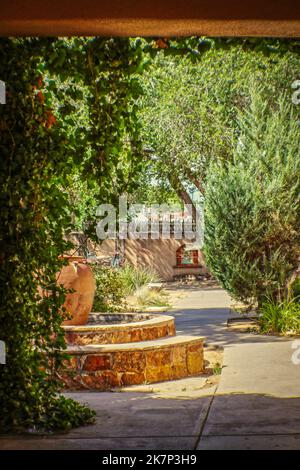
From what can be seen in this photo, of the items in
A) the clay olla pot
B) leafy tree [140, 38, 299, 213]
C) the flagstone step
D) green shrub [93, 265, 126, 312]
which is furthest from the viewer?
leafy tree [140, 38, 299, 213]

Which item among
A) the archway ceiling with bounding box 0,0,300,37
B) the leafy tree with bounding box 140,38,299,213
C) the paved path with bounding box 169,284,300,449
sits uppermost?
the leafy tree with bounding box 140,38,299,213

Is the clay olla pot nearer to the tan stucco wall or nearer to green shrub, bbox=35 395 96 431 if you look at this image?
green shrub, bbox=35 395 96 431

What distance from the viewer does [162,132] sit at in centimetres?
2211

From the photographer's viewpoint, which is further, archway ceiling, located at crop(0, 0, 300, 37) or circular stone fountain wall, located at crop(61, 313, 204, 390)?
circular stone fountain wall, located at crop(61, 313, 204, 390)

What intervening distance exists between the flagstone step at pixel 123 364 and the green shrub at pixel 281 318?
3.10 m

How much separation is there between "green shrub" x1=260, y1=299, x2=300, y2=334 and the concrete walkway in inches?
69.0

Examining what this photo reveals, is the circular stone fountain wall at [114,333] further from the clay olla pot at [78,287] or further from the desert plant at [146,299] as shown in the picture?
the desert plant at [146,299]

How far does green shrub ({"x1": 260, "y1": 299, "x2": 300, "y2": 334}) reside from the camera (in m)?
11.3

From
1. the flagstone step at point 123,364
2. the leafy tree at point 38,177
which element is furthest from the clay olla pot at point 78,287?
the leafy tree at point 38,177

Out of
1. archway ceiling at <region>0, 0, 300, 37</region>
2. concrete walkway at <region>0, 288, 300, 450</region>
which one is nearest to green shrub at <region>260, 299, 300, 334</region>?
concrete walkway at <region>0, 288, 300, 450</region>

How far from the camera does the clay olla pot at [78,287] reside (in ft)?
32.4

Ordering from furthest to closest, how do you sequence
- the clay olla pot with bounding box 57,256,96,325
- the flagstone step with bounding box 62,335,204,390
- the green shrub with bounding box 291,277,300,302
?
the green shrub with bounding box 291,277,300,302, the clay olla pot with bounding box 57,256,96,325, the flagstone step with bounding box 62,335,204,390

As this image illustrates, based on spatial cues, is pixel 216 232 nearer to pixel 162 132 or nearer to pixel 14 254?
pixel 14 254

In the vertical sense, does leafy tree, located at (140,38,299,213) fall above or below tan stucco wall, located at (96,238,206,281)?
above
